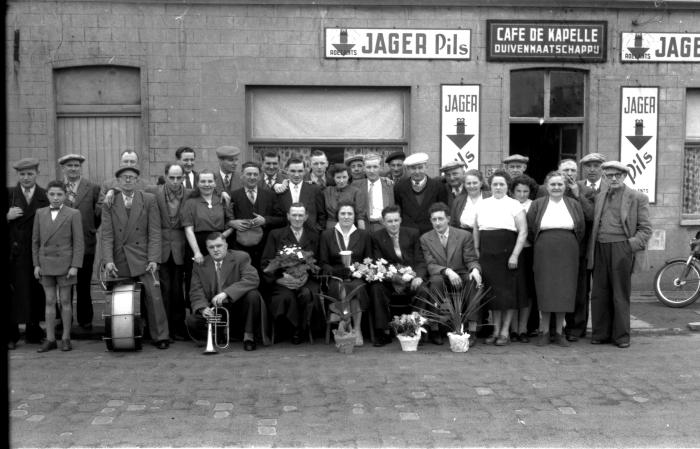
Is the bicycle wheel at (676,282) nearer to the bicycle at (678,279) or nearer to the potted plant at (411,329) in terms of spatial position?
the bicycle at (678,279)

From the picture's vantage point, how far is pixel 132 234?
895 cm

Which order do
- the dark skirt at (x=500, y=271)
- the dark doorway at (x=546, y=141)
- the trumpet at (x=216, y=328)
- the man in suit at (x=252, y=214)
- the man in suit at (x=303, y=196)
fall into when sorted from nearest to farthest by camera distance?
the trumpet at (x=216, y=328) < the dark skirt at (x=500, y=271) < the man in suit at (x=252, y=214) < the man in suit at (x=303, y=196) < the dark doorway at (x=546, y=141)

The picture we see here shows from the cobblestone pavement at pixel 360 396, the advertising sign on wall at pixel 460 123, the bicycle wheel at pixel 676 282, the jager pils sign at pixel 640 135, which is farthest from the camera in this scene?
the jager pils sign at pixel 640 135

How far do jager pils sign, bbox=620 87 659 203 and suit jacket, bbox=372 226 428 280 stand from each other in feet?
15.6

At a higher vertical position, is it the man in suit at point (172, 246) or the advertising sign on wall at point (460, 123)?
the advertising sign on wall at point (460, 123)

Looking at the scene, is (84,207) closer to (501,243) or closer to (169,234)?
(169,234)

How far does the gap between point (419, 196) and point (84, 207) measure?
387 cm

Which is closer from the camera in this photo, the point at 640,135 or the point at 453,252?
the point at 453,252

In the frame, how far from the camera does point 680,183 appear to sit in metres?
12.7

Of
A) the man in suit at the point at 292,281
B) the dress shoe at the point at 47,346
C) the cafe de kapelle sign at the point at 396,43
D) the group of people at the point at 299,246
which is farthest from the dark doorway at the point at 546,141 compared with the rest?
the dress shoe at the point at 47,346

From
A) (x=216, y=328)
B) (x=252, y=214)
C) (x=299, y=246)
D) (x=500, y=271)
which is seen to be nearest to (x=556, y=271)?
(x=500, y=271)

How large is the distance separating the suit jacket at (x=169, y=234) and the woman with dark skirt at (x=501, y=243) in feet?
10.9

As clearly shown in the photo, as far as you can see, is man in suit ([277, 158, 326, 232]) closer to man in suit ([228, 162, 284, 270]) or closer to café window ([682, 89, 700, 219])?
man in suit ([228, 162, 284, 270])

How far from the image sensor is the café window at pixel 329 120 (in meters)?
12.3
